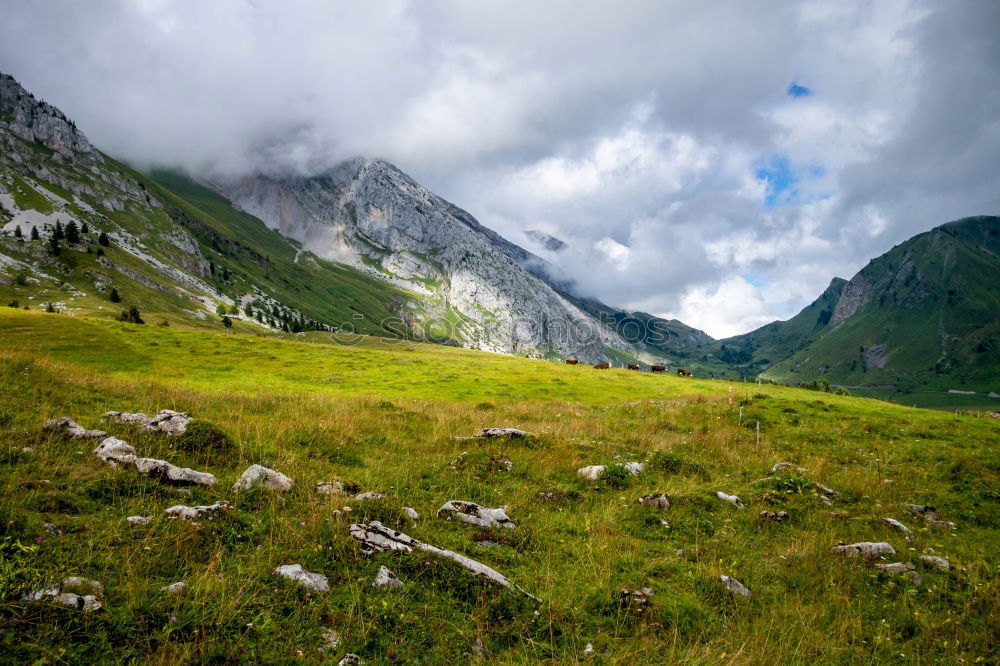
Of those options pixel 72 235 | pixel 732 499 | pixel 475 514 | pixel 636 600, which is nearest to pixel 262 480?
pixel 475 514

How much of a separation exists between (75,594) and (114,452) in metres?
4.92

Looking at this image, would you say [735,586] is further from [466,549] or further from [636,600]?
[466,549]

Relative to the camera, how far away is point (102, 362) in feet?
119

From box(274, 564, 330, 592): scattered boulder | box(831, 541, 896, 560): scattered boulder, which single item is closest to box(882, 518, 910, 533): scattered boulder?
box(831, 541, 896, 560): scattered boulder

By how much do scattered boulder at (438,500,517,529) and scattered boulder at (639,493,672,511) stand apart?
372 cm

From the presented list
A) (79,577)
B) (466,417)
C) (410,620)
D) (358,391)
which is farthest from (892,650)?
(358,391)

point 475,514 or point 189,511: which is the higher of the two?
point 189,511

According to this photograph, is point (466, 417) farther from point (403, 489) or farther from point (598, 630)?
point (598, 630)

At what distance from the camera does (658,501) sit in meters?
10.5

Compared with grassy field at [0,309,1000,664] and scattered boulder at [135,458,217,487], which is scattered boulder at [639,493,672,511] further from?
scattered boulder at [135,458,217,487]

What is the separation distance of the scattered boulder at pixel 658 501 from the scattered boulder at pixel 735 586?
3.03 m

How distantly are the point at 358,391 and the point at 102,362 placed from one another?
22013mm

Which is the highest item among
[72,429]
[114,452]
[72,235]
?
[72,235]

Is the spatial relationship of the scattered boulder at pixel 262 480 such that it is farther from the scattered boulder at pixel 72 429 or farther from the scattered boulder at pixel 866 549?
the scattered boulder at pixel 866 549
